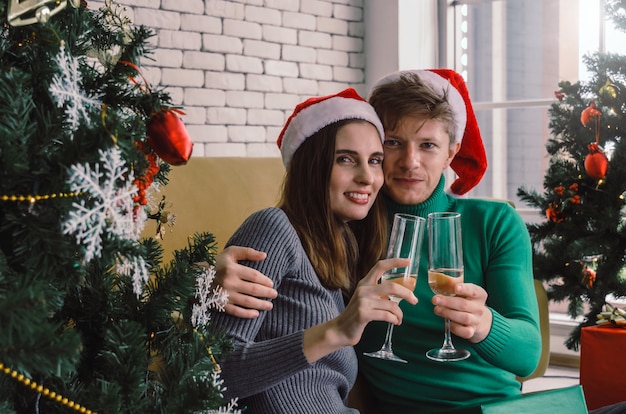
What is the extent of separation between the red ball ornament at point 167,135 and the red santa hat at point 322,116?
0.88 m

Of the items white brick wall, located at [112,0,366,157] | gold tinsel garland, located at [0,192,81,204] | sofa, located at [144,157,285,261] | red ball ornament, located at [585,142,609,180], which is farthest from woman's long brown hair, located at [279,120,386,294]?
white brick wall, located at [112,0,366,157]

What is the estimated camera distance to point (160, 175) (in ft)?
3.54

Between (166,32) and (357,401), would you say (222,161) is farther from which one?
(166,32)

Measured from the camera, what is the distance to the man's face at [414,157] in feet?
6.05

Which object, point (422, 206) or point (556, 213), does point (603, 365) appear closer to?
point (556, 213)

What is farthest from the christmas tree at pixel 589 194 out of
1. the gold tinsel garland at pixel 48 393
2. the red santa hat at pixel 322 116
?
the gold tinsel garland at pixel 48 393

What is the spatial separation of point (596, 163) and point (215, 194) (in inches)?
65.9

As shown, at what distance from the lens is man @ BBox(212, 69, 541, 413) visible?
179 centimetres

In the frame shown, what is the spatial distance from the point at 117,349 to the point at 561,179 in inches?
113

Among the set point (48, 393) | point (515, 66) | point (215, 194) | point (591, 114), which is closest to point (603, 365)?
point (591, 114)

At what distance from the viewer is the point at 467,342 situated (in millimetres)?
1768

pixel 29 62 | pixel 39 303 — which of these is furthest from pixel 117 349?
pixel 29 62

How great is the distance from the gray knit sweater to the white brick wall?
211 centimetres

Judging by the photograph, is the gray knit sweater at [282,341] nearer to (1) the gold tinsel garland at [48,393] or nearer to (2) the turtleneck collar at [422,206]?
(2) the turtleneck collar at [422,206]
